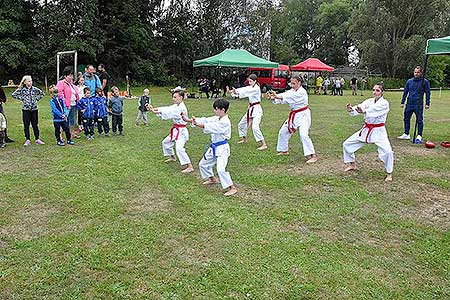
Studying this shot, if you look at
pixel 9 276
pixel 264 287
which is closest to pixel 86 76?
pixel 9 276

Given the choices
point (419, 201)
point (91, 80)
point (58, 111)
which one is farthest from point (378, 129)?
point (91, 80)

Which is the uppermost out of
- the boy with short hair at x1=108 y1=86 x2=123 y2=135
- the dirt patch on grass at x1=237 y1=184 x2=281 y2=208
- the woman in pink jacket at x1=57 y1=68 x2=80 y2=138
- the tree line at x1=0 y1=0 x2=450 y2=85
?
the tree line at x1=0 y1=0 x2=450 y2=85

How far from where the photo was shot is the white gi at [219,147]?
→ 19.2 ft

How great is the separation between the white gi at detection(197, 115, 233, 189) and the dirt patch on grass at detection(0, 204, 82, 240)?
2.09 metres

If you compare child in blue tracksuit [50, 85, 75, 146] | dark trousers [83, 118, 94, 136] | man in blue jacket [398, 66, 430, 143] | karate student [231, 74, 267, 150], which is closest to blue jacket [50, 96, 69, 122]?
child in blue tracksuit [50, 85, 75, 146]

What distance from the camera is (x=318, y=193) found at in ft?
19.7

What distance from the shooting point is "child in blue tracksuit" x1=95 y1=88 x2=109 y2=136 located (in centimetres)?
999

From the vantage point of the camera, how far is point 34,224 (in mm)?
4664

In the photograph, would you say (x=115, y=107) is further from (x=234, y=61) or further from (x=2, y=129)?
(x=234, y=61)

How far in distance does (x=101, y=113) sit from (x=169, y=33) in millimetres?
28172

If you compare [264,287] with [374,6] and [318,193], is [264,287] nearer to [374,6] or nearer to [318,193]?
[318,193]

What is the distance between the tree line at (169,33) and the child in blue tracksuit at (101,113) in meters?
18.9

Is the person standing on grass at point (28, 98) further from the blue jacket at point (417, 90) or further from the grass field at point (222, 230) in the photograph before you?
the blue jacket at point (417, 90)

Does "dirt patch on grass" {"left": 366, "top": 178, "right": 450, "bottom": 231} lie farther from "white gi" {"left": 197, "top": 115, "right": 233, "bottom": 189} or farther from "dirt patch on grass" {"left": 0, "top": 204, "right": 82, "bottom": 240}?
"dirt patch on grass" {"left": 0, "top": 204, "right": 82, "bottom": 240}
